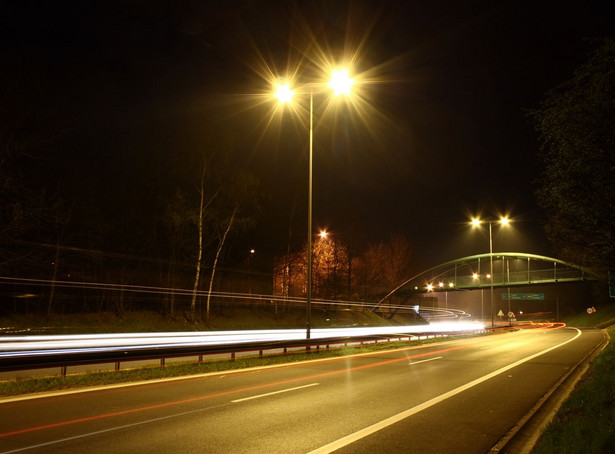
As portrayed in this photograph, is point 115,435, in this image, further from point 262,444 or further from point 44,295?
point 44,295

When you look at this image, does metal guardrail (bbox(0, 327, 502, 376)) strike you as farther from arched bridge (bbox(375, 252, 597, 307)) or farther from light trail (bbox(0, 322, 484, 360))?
arched bridge (bbox(375, 252, 597, 307))

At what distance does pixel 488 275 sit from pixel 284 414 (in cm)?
9755

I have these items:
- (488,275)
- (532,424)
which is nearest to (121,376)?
(532,424)

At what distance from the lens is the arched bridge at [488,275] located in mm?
88887

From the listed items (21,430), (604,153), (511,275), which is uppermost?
(511,275)

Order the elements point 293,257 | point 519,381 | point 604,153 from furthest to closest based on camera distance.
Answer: point 293,257
point 519,381
point 604,153

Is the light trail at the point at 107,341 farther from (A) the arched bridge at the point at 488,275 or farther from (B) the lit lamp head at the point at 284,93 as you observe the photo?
(A) the arched bridge at the point at 488,275

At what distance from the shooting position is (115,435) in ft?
24.6

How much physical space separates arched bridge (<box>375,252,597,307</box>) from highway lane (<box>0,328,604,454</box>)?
65223 mm

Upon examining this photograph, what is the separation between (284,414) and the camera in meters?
9.05

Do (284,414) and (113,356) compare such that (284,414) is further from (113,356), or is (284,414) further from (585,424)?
(113,356)

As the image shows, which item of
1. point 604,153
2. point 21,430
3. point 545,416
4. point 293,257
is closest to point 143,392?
point 21,430

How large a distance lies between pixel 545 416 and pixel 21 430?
9.15 meters

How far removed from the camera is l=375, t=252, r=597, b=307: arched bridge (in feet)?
292
